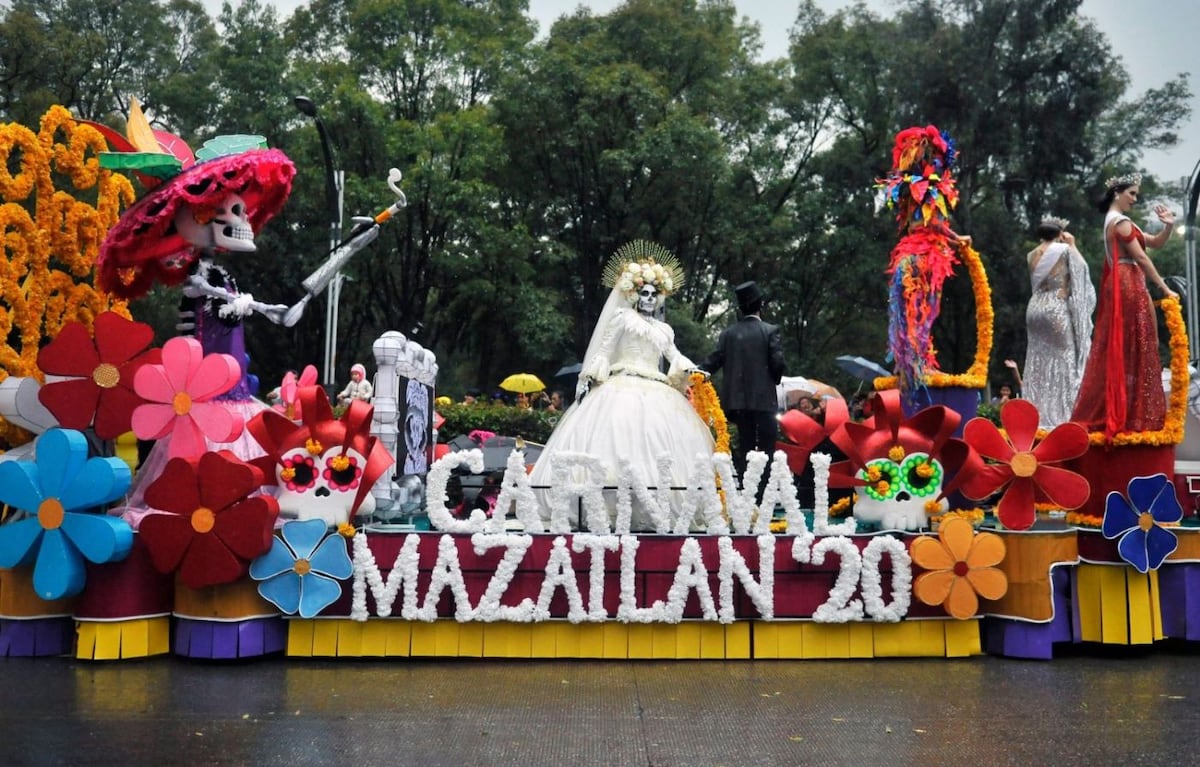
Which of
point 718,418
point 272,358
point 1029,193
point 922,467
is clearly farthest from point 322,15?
point 922,467

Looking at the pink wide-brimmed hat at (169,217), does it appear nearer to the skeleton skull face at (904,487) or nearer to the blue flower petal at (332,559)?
the blue flower petal at (332,559)

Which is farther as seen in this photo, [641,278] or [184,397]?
[641,278]

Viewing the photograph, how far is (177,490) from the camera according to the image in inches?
248

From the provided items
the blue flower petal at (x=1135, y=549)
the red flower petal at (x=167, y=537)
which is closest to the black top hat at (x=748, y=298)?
the blue flower petal at (x=1135, y=549)

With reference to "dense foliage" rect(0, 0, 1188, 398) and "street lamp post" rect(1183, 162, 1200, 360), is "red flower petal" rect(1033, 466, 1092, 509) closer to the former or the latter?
"street lamp post" rect(1183, 162, 1200, 360)

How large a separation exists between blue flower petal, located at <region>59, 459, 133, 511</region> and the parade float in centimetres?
→ 1

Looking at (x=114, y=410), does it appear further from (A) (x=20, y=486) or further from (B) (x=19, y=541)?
(B) (x=19, y=541)

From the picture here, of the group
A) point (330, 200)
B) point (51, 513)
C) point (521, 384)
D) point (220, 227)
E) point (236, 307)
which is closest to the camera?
point (51, 513)

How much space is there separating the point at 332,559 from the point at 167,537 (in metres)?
0.95

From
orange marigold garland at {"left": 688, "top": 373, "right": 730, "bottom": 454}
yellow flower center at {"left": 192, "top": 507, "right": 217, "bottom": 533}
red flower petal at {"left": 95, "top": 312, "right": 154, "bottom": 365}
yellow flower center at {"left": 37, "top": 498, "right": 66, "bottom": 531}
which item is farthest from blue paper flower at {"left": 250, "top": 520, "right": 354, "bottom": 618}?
orange marigold garland at {"left": 688, "top": 373, "right": 730, "bottom": 454}

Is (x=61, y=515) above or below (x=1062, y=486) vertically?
below

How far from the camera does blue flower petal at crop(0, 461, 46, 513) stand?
6359mm

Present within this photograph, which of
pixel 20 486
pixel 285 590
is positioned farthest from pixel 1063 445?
pixel 20 486

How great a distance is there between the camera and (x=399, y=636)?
6.54 m
